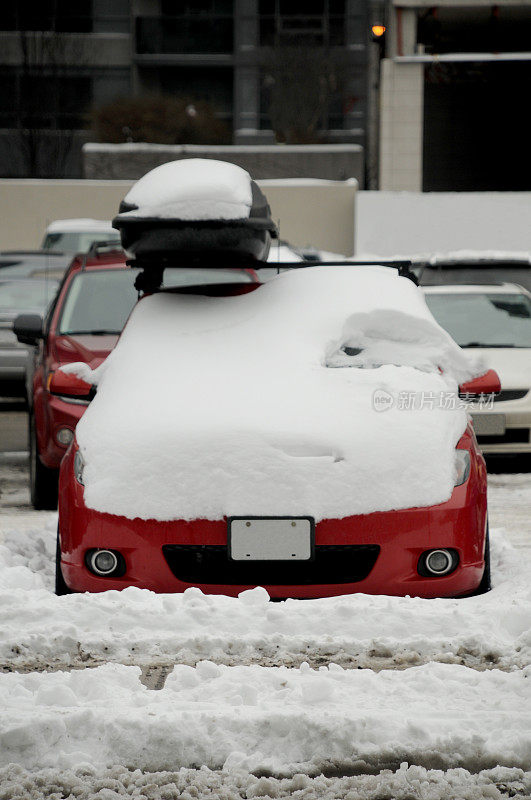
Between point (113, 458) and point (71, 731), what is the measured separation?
5.46ft

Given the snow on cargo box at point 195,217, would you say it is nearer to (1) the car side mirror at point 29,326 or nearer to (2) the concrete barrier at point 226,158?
(1) the car side mirror at point 29,326

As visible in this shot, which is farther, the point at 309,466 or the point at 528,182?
the point at 528,182

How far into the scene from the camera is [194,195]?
6660mm

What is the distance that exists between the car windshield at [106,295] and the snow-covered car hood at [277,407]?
272cm

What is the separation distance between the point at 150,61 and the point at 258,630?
145ft

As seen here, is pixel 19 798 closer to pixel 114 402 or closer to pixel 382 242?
pixel 114 402

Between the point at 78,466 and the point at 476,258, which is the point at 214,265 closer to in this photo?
the point at 78,466

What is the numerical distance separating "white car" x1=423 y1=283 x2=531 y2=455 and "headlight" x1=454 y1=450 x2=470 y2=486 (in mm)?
4394

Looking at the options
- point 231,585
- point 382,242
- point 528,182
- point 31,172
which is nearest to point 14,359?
point 231,585

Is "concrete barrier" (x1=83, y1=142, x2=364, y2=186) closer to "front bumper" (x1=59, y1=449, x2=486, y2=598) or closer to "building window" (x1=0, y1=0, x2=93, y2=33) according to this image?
"building window" (x1=0, y1=0, x2=93, y2=33)

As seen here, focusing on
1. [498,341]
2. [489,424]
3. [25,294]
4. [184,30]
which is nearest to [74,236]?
[25,294]

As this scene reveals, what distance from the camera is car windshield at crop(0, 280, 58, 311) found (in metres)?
14.1

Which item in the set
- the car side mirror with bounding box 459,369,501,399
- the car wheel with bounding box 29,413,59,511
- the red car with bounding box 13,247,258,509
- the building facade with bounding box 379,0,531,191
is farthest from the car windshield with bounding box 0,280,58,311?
the building facade with bounding box 379,0,531,191

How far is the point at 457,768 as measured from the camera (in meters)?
3.73
